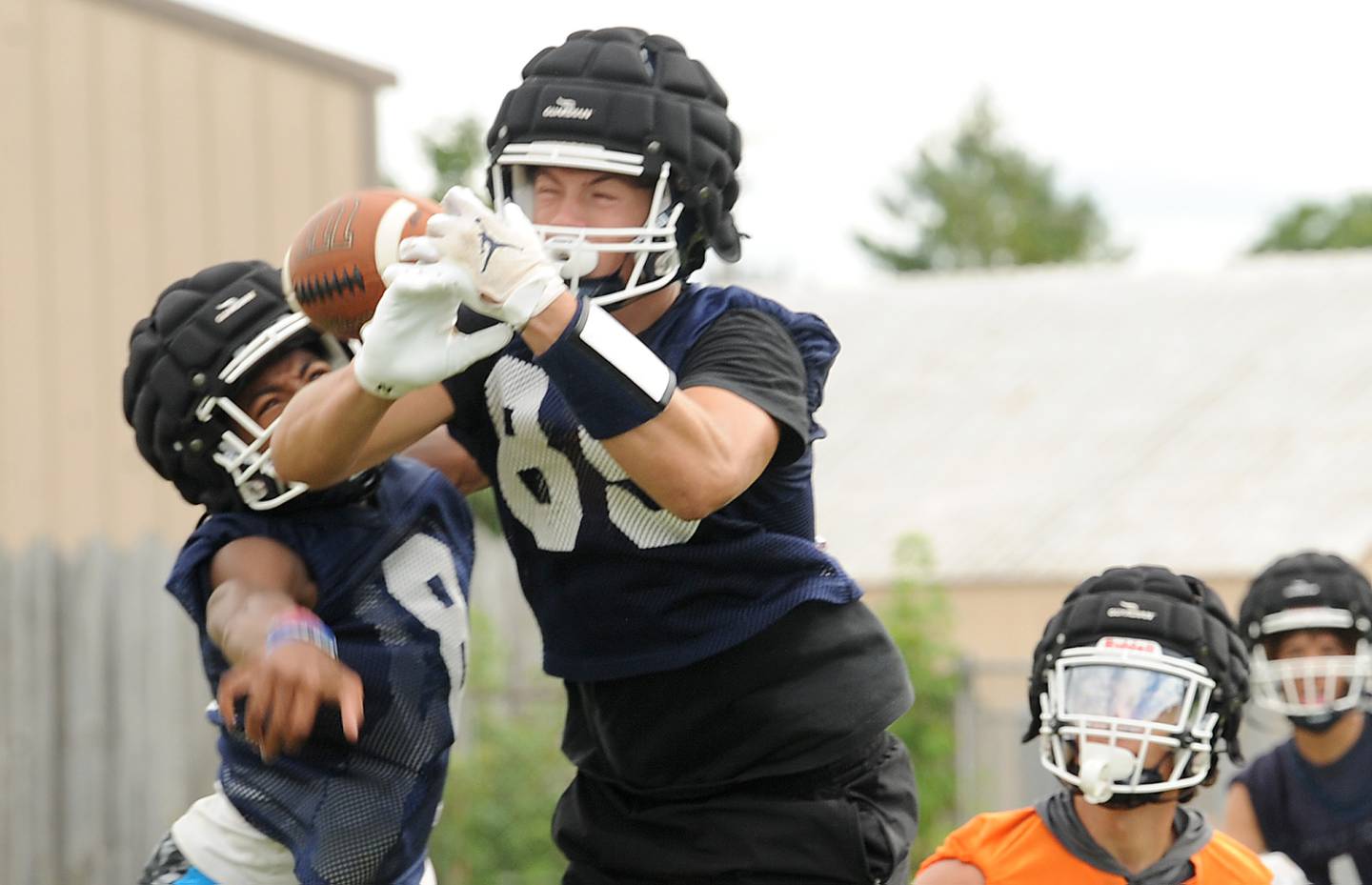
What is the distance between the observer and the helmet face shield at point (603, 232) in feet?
10.6

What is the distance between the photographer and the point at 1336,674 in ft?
18.2

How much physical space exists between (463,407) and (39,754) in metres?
4.88

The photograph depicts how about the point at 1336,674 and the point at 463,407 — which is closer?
the point at 463,407

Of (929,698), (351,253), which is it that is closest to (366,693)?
(351,253)

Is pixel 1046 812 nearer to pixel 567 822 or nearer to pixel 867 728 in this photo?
pixel 867 728

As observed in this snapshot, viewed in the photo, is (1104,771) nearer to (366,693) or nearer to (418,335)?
(366,693)

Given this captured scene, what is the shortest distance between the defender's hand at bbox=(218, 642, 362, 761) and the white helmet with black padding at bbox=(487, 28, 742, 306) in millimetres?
717

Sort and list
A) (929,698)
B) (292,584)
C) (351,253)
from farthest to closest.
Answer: (929,698)
(292,584)
(351,253)

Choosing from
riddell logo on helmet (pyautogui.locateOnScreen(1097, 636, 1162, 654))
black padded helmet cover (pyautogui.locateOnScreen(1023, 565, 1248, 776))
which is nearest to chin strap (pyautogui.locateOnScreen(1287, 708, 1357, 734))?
black padded helmet cover (pyautogui.locateOnScreen(1023, 565, 1248, 776))

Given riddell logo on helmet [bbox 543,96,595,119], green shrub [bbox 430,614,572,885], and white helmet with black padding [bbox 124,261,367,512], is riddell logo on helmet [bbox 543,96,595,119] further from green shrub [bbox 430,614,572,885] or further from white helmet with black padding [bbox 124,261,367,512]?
green shrub [bbox 430,614,572,885]

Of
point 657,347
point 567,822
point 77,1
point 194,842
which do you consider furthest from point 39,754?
point 657,347

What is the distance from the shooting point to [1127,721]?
12.7ft

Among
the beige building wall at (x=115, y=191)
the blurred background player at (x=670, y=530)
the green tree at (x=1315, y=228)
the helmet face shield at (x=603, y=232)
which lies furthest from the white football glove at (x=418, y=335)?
the green tree at (x=1315, y=228)

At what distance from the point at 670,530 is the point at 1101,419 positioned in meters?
16.7
